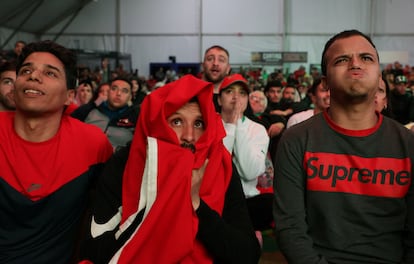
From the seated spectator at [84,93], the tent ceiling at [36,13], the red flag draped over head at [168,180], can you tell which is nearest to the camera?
the red flag draped over head at [168,180]

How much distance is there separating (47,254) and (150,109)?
0.88m

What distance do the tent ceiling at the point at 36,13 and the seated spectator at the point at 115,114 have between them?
12.9m

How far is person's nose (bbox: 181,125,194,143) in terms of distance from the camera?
179cm

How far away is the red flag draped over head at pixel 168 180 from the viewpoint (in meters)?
1.56

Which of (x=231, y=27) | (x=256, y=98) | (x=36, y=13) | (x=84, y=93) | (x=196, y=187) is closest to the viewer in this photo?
(x=196, y=187)

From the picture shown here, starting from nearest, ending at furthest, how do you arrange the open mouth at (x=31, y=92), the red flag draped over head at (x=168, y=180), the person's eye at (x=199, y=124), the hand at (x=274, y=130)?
the red flag draped over head at (x=168, y=180) → the person's eye at (x=199, y=124) → the open mouth at (x=31, y=92) → the hand at (x=274, y=130)

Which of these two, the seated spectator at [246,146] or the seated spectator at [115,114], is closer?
the seated spectator at [246,146]

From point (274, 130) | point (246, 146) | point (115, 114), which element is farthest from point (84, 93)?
point (246, 146)

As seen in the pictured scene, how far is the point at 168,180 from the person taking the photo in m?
1.57

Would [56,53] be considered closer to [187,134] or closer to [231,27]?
[187,134]

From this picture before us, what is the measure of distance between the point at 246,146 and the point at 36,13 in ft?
56.4

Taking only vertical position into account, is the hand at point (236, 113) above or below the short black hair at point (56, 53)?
below

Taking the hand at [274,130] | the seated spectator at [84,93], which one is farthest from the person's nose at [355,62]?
the seated spectator at [84,93]

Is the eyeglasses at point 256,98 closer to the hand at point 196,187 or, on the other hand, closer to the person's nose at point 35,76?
the person's nose at point 35,76
